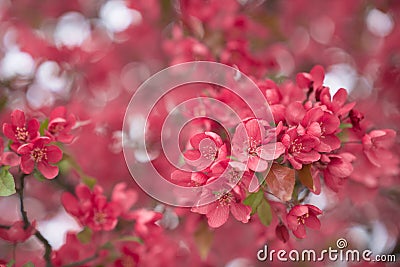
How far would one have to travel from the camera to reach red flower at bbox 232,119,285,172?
1073 millimetres

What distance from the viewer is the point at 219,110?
1.28 metres

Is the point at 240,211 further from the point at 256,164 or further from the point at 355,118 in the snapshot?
the point at 355,118

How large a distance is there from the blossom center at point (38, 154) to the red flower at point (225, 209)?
0.37 meters

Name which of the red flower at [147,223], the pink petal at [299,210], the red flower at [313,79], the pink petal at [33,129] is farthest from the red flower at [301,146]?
the pink petal at [33,129]

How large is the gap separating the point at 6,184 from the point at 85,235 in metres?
0.31

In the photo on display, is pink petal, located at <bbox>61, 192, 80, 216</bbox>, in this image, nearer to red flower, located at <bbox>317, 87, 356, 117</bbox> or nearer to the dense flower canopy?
the dense flower canopy

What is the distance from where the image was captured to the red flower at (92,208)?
1.39 metres

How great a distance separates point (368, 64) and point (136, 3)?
0.98 metres

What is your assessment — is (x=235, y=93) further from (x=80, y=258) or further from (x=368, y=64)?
(x=368, y=64)

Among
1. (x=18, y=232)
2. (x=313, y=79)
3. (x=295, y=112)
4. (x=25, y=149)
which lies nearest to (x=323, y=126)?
(x=295, y=112)

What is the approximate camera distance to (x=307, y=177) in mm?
Answer: 1139

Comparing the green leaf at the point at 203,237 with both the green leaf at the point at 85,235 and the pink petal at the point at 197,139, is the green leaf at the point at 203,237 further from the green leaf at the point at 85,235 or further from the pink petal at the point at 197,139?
the pink petal at the point at 197,139

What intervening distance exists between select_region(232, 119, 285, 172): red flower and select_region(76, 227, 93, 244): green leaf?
1.72 ft

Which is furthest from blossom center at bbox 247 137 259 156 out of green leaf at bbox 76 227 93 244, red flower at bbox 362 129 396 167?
green leaf at bbox 76 227 93 244
